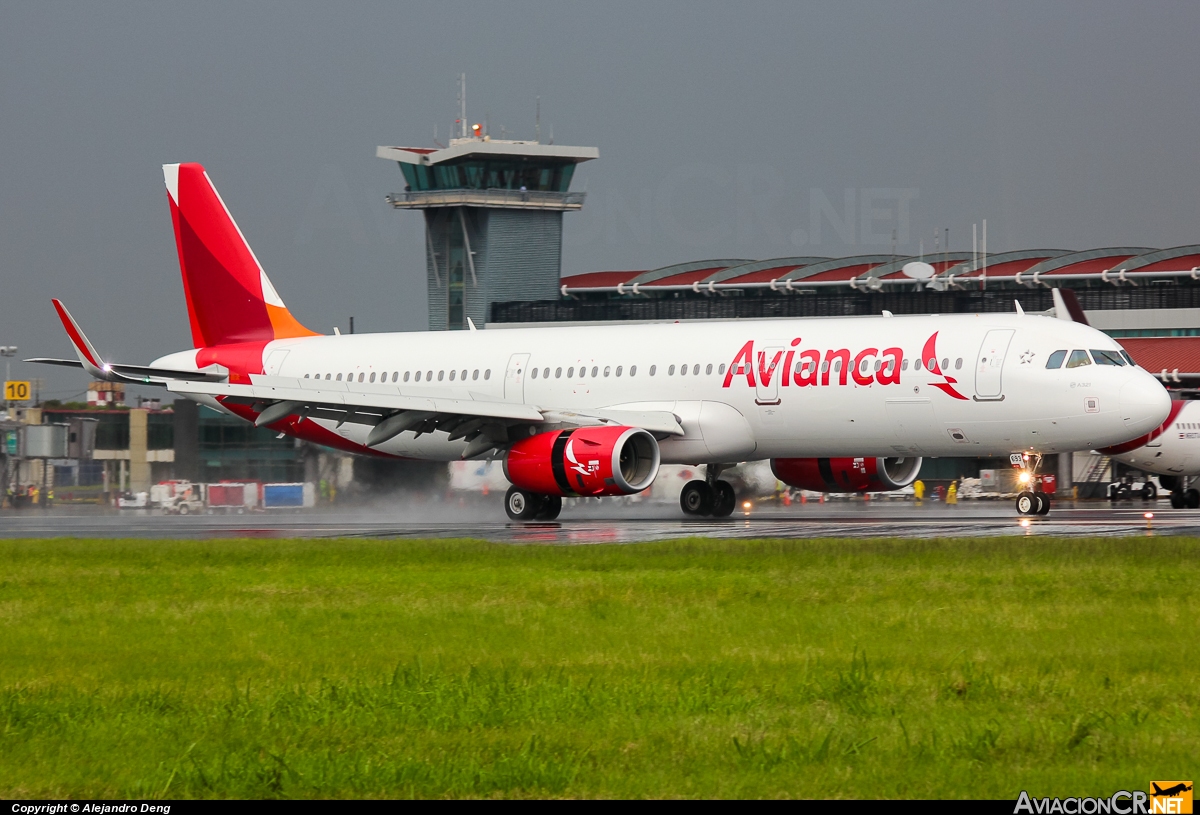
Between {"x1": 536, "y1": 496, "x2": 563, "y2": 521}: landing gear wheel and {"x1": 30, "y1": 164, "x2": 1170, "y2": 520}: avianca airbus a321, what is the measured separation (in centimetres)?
6

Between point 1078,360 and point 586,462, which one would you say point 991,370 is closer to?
point 1078,360

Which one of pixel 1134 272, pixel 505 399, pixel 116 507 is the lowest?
pixel 116 507

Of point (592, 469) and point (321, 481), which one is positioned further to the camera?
point (321, 481)

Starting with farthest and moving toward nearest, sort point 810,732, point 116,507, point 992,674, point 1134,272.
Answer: point 1134,272, point 116,507, point 992,674, point 810,732

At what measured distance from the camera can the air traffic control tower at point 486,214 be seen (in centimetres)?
10519

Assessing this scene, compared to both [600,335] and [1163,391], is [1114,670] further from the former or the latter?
[600,335]

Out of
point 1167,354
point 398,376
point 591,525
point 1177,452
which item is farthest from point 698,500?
point 1167,354

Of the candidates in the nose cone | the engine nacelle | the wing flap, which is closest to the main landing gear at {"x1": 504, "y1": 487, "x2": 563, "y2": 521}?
the wing flap

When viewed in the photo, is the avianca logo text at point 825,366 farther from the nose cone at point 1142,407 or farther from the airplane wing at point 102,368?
the airplane wing at point 102,368

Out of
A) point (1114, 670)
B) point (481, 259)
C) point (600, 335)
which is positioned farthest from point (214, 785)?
point (481, 259)

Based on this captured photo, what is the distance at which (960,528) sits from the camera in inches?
977

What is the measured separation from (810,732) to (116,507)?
41406 millimetres

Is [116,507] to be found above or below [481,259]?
below

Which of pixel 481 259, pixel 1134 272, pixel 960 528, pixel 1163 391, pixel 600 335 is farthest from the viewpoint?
pixel 481 259
